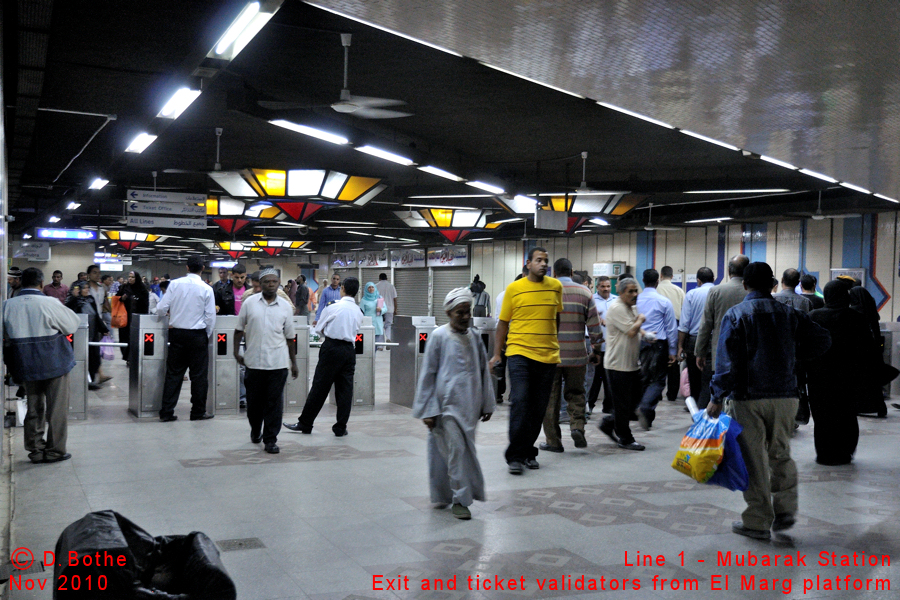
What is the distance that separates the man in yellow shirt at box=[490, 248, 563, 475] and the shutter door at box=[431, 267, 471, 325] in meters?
24.3

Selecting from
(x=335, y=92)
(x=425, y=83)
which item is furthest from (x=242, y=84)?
(x=425, y=83)

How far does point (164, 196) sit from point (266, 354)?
30.9 ft

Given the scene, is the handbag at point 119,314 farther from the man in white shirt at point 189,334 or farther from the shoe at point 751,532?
the shoe at point 751,532

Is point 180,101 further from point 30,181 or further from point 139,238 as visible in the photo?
point 139,238

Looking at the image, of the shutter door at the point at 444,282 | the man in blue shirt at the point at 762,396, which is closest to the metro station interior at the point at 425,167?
the man in blue shirt at the point at 762,396

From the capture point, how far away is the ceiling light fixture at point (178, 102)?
7265 mm

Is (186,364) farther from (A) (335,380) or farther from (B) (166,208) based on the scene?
(B) (166,208)

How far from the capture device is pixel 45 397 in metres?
7.07

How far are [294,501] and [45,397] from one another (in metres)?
2.90

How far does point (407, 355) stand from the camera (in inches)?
436

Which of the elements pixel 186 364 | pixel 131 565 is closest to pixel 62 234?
pixel 186 364

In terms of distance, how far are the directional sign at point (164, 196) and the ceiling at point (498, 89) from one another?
1.90ft

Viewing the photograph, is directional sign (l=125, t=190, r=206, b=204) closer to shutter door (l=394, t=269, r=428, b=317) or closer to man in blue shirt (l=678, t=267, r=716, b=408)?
man in blue shirt (l=678, t=267, r=716, b=408)

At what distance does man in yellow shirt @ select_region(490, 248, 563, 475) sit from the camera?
6.55 meters
